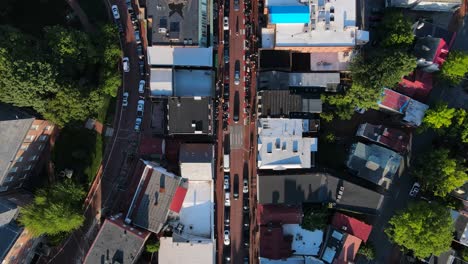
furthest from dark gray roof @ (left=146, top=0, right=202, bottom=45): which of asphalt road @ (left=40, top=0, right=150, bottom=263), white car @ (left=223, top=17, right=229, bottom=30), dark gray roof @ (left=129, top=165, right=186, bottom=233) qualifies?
dark gray roof @ (left=129, top=165, right=186, bottom=233)

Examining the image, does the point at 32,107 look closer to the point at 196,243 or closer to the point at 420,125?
the point at 196,243

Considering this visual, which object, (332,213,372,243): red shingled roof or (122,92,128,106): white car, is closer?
(332,213,372,243): red shingled roof

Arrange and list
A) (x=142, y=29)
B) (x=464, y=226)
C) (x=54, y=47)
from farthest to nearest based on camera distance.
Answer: (x=142, y=29) < (x=464, y=226) < (x=54, y=47)

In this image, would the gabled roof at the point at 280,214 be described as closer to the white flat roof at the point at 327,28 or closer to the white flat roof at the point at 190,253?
the white flat roof at the point at 190,253

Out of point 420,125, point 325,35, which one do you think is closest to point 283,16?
point 325,35

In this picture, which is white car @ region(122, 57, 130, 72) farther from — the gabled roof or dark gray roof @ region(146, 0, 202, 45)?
the gabled roof

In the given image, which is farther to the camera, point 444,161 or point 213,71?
point 213,71

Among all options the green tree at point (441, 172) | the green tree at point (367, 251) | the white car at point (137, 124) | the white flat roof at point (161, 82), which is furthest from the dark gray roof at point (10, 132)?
the green tree at point (441, 172)
